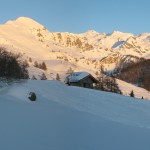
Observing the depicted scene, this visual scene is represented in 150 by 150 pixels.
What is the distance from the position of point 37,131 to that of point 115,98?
97.3 ft

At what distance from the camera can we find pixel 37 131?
17234 mm

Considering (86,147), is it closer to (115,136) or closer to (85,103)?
(115,136)

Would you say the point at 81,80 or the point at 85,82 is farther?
the point at 85,82

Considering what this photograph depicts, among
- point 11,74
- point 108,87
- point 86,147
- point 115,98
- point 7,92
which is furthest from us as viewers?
point 108,87

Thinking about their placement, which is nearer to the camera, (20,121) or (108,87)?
(20,121)

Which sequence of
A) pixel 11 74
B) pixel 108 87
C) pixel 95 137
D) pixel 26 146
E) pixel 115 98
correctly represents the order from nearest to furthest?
pixel 26 146 → pixel 95 137 → pixel 11 74 → pixel 115 98 → pixel 108 87

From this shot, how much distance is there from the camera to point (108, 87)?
98.4 metres

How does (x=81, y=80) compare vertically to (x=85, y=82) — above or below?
above

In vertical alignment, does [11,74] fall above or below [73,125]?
above

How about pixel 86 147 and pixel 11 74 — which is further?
pixel 11 74

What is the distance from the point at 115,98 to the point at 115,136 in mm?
26305

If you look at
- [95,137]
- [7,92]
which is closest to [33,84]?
[7,92]

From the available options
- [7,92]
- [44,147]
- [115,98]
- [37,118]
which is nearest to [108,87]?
[115,98]

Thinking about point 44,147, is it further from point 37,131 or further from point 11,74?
point 11,74
